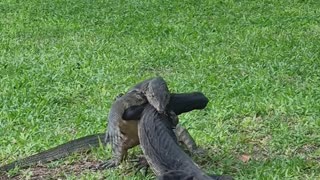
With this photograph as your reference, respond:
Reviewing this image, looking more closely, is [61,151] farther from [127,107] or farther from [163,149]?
[163,149]

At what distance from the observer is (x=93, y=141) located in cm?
406

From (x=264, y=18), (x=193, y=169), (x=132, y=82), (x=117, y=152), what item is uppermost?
(x=193, y=169)

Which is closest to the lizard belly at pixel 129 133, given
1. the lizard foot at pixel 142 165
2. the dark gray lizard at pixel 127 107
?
the dark gray lizard at pixel 127 107

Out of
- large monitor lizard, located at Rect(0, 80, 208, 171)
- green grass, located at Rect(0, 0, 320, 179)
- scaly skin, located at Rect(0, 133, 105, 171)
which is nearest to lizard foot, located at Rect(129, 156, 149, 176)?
green grass, located at Rect(0, 0, 320, 179)

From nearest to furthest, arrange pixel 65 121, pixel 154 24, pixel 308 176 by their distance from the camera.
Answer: pixel 308 176, pixel 65 121, pixel 154 24

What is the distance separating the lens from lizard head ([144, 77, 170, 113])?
3254mm

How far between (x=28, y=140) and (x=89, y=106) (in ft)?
2.68

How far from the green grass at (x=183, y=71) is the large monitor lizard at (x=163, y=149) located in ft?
1.43

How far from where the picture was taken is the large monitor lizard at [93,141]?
3.45 m

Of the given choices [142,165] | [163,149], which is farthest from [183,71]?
[163,149]

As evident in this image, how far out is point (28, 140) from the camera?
4.34 meters

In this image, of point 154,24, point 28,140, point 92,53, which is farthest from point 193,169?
point 154,24

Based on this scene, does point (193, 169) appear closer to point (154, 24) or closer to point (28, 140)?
point (28, 140)

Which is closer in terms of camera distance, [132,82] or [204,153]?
[204,153]
